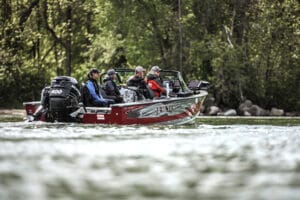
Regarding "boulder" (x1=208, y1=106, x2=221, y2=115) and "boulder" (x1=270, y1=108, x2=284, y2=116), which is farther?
"boulder" (x1=270, y1=108, x2=284, y2=116)

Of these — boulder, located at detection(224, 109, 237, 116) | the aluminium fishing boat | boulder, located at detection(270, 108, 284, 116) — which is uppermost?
the aluminium fishing boat

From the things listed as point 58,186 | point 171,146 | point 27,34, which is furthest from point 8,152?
point 27,34

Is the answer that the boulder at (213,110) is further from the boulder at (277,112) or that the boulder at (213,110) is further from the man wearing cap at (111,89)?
the man wearing cap at (111,89)

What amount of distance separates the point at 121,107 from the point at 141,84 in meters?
1.92

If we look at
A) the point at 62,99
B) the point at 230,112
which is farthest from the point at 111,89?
the point at 230,112

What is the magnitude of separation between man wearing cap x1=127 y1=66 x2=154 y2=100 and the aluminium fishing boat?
15 cm

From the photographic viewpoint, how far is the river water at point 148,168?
22.1 feet

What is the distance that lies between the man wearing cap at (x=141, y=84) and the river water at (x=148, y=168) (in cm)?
746

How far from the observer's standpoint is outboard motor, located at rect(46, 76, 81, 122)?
1823cm

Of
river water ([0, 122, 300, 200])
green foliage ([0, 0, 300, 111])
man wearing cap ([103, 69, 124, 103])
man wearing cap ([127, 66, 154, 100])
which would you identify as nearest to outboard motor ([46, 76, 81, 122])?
man wearing cap ([103, 69, 124, 103])

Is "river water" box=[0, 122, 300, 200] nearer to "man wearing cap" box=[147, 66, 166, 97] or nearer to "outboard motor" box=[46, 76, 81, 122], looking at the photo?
"outboard motor" box=[46, 76, 81, 122]

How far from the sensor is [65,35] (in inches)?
1658

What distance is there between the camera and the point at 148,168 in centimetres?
841

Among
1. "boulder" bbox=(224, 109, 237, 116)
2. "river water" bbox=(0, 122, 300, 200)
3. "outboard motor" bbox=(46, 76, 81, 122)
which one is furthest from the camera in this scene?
"boulder" bbox=(224, 109, 237, 116)
